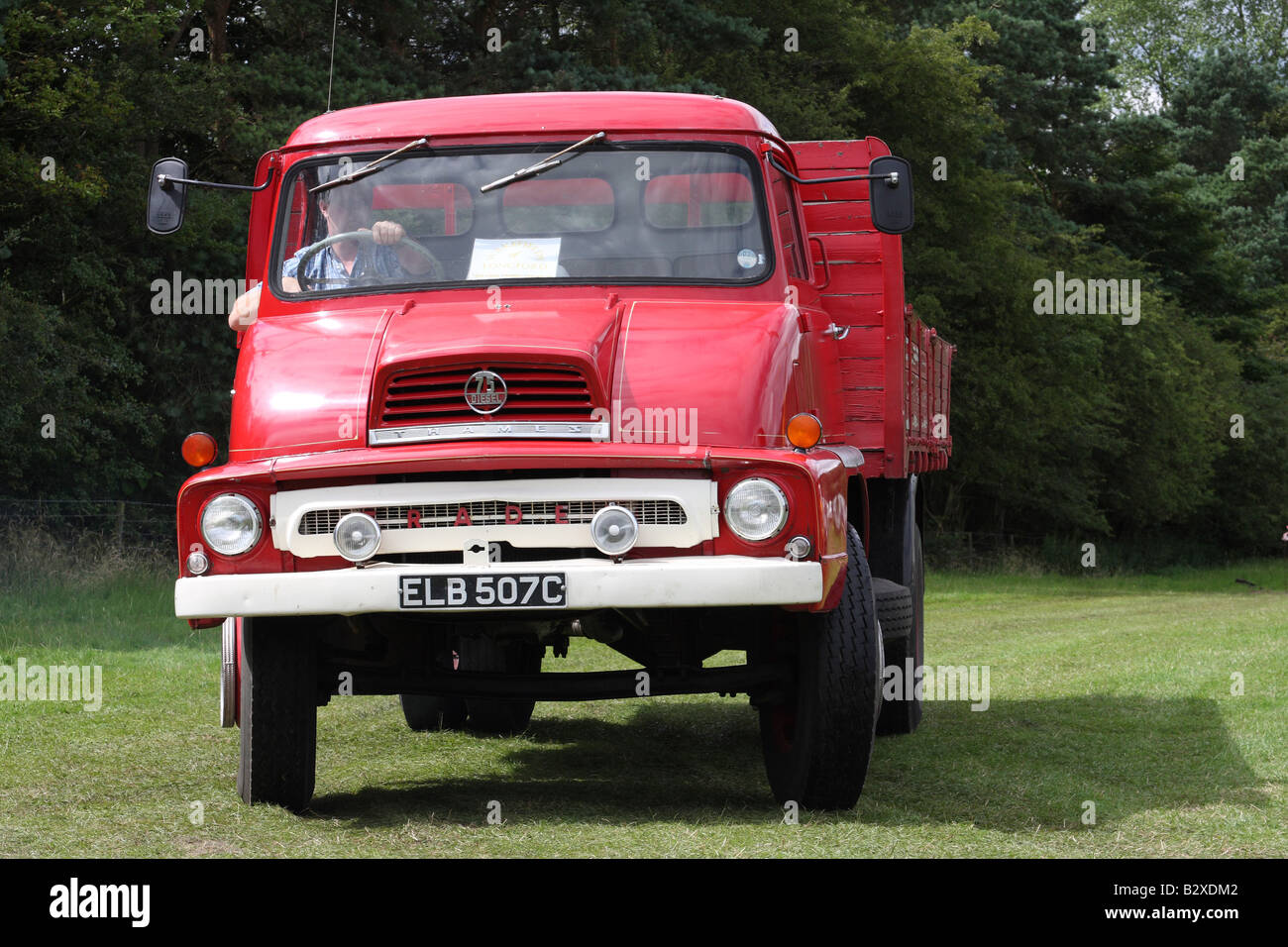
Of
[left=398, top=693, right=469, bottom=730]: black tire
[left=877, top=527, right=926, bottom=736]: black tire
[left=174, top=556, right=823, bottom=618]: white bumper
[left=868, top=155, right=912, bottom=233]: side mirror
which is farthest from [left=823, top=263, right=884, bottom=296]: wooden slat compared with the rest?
[left=174, top=556, right=823, bottom=618]: white bumper

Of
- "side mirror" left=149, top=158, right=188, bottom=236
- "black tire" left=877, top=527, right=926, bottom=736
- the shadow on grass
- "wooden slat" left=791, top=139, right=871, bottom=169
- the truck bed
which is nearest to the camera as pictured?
the shadow on grass

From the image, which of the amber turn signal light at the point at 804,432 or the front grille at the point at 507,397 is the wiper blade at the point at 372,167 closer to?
the front grille at the point at 507,397

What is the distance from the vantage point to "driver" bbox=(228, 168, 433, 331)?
749 centimetres

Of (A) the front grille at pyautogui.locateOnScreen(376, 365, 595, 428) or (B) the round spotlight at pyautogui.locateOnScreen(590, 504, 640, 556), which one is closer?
(B) the round spotlight at pyautogui.locateOnScreen(590, 504, 640, 556)

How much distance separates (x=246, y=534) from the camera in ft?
21.2

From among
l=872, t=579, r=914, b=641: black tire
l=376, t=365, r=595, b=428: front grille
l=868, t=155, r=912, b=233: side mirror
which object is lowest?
l=872, t=579, r=914, b=641: black tire

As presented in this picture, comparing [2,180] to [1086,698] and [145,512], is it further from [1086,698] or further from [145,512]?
[1086,698]

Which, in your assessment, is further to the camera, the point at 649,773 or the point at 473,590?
the point at 649,773

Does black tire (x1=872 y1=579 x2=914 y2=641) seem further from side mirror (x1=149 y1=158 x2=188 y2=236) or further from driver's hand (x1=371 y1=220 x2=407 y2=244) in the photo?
side mirror (x1=149 y1=158 x2=188 y2=236)

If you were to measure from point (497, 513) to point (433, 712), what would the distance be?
13.1ft

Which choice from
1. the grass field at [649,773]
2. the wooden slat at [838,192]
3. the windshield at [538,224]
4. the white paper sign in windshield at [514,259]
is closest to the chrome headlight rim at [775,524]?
the grass field at [649,773]

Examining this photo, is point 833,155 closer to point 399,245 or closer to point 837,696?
point 399,245

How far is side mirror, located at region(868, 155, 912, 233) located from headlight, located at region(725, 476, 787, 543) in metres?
1.96

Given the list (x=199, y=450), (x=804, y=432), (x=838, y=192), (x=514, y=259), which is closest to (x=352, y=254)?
(x=514, y=259)
